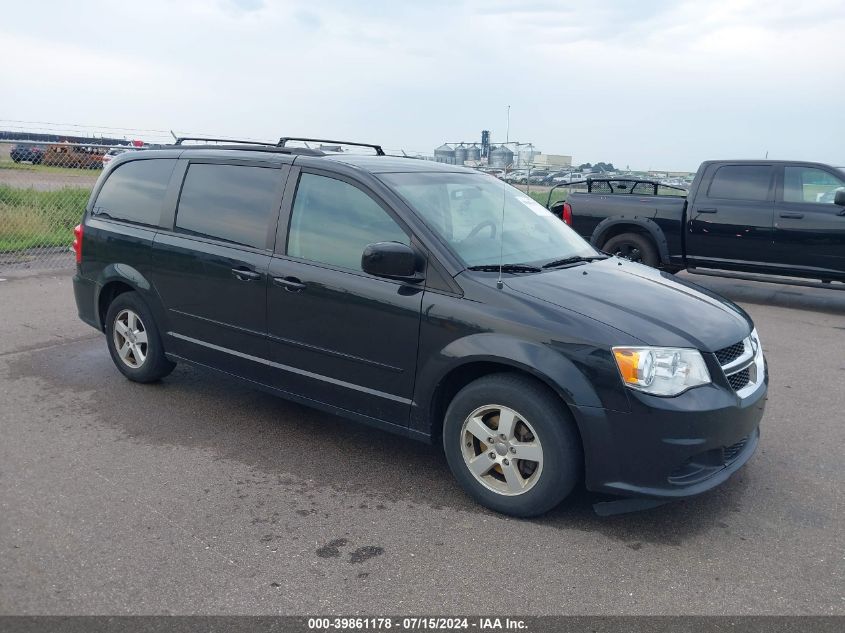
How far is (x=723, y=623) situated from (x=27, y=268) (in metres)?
10.1

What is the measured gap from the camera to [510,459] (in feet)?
12.0

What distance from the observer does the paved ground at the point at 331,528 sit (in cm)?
→ 304

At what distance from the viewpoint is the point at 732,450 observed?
3727mm

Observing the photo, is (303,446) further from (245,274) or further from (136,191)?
(136,191)

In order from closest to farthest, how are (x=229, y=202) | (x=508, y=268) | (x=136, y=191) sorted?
(x=508, y=268), (x=229, y=202), (x=136, y=191)

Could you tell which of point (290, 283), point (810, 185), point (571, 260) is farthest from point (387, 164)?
point (810, 185)

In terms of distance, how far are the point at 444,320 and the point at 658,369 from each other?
3.44 feet

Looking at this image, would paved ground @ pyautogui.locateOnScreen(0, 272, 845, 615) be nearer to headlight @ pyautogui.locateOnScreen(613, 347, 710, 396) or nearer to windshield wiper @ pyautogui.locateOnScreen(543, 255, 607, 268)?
headlight @ pyautogui.locateOnScreen(613, 347, 710, 396)

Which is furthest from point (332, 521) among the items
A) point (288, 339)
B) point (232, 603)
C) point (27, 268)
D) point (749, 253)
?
point (27, 268)

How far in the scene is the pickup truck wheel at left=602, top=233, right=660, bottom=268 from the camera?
10186 millimetres

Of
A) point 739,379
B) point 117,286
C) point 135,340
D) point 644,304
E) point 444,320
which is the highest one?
point 644,304

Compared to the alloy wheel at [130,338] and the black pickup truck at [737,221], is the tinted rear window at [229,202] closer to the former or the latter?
the alloy wheel at [130,338]

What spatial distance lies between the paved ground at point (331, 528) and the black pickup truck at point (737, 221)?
14.8 ft

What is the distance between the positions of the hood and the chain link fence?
7.69 meters
